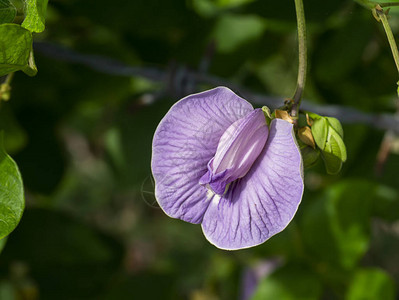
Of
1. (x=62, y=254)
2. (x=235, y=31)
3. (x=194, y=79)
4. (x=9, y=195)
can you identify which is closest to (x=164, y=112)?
(x=194, y=79)

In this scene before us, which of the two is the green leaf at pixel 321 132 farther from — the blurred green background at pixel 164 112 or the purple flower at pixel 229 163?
the blurred green background at pixel 164 112

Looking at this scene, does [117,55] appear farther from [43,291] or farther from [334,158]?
[334,158]

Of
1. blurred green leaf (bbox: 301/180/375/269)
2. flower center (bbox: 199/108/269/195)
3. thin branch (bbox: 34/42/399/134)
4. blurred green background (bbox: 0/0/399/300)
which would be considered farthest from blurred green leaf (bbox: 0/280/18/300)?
flower center (bbox: 199/108/269/195)

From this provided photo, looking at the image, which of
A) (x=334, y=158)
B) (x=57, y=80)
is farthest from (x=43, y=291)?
(x=334, y=158)

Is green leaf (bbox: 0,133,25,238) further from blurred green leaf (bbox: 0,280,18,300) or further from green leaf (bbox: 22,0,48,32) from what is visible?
blurred green leaf (bbox: 0,280,18,300)

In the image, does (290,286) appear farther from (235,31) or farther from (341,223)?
(235,31)

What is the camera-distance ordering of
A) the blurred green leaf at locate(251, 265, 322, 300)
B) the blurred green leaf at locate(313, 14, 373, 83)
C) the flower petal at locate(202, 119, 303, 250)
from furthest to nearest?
the blurred green leaf at locate(313, 14, 373, 83) → the blurred green leaf at locate(251, 265, 322, 300) → the flower petal at locate(202, 119, 303, 250)
